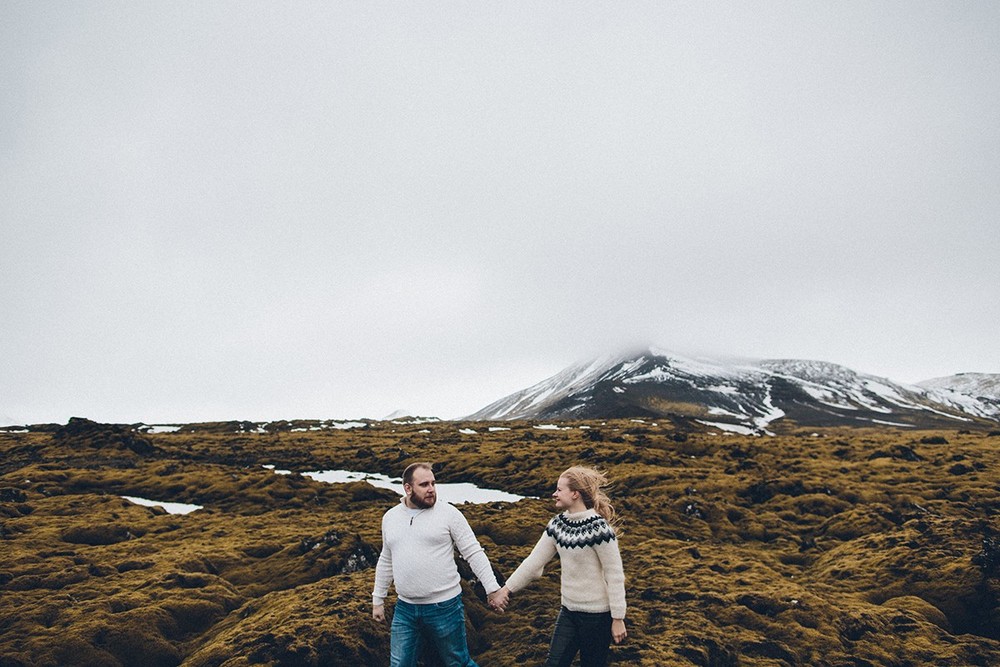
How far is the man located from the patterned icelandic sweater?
0.75m

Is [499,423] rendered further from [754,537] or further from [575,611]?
[575,611]

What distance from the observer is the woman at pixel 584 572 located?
20.1ft

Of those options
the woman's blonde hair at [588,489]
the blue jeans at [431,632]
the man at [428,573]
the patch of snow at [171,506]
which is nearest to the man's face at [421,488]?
the man at [428,573]

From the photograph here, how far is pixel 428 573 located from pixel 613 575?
231 centimetres

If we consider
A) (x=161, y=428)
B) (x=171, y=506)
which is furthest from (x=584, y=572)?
(x=161, y=428)

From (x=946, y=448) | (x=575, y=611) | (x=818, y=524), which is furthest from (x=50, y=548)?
(x=946, y=448)

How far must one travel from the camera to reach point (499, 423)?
93562mm

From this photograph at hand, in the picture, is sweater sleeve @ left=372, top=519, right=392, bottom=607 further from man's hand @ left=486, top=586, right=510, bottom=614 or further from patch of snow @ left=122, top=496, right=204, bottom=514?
patch of snow @ left=122, top=496, right=204, bottom=514

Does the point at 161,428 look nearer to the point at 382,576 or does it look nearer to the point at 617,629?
the point at 382,576

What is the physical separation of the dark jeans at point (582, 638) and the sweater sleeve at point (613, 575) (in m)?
0.35

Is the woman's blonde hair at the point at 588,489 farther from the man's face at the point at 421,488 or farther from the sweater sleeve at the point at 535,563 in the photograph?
the man's face at the point at 421,488

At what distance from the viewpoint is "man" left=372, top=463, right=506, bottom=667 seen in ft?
20.9

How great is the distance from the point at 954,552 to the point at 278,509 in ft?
85.9

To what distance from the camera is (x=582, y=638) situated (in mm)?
6332
